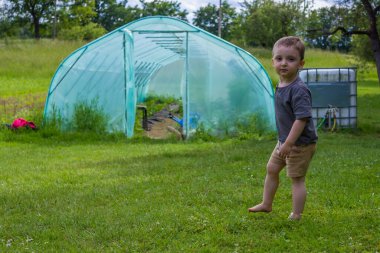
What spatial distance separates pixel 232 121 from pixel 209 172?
558cm

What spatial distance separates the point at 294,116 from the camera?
4770 millimetres

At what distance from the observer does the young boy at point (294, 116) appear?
463cm

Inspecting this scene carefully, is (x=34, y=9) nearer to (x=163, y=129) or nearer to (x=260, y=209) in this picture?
(x=163, y=129)

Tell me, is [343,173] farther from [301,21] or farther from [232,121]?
[301,21]

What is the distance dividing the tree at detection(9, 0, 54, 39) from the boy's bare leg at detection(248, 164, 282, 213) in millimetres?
53310

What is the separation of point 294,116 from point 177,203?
5.25 ft

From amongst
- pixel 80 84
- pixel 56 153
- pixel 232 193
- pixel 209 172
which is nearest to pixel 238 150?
pixel 209 172

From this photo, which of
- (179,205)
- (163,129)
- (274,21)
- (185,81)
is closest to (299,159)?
(179,205)

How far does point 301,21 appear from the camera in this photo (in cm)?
4722

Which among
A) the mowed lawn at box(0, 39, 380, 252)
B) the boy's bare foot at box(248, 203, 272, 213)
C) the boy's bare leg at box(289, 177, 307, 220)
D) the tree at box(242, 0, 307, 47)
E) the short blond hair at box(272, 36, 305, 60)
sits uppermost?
the tree at box(242, 0, 307, 47)

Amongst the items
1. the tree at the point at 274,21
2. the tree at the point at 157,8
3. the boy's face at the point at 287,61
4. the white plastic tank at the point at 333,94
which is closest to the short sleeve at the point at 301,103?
the boy's face at the point at 287,61

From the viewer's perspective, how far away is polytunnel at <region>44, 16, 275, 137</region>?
12.9m

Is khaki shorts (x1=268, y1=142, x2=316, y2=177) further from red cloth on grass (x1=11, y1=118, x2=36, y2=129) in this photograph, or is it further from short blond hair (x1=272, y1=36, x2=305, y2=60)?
red cloth on grass (x1=11, y1=118, x2=36, y2=129)

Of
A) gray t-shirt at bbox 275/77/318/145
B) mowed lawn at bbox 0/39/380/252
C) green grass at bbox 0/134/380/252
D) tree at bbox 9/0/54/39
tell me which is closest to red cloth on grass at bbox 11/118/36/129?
mowed lawn at bbox 0/39/380/252
